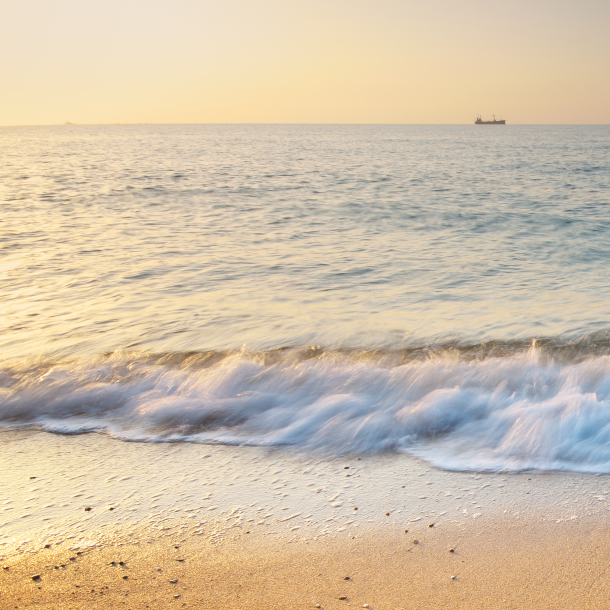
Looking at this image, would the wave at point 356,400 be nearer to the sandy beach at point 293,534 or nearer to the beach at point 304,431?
the beach at point 304,431

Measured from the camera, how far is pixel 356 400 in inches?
169

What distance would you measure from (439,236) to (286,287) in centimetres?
543

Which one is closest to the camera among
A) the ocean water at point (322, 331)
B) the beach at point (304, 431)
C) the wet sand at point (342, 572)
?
the wet sand at point (342, 572)

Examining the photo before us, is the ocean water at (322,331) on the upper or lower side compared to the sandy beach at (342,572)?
upper

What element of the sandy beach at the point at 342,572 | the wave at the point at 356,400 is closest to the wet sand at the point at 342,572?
the sandy beach at the point at 342,572

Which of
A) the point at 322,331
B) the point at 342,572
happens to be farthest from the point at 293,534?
the point at 322,331

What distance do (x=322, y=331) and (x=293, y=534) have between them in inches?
135

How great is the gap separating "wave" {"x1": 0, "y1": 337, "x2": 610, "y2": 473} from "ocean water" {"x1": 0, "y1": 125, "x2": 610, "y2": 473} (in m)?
0.02

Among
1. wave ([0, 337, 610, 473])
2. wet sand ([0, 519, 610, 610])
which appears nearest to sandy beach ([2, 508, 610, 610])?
wet sand ([0, 519, 610, 610])

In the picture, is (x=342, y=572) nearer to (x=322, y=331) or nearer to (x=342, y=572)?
(x=342, y=572)

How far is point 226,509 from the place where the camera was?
3.00 metres

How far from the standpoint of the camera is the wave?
368 cm

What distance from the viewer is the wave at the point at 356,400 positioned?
3680 millimetres

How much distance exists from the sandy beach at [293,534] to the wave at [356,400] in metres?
0.28
